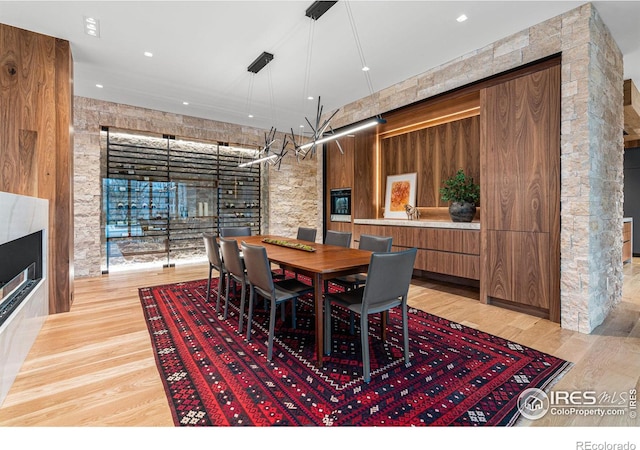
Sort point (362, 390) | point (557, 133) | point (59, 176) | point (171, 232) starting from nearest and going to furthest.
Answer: point (362, 390) < point (557, 133) < point (59, 176) < point (171, 232)

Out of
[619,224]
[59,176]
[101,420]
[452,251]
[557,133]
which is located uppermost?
[557,133]

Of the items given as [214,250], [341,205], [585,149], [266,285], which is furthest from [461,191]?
[214,250]

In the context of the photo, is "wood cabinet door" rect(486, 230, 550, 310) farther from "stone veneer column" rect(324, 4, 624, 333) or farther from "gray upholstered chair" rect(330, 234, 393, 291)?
"gray upholstered chair" rect(330, 234, 393, 291)

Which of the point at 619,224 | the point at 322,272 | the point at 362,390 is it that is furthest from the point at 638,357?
the point at 322,272

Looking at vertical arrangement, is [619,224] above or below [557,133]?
below

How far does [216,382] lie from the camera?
2.13 m

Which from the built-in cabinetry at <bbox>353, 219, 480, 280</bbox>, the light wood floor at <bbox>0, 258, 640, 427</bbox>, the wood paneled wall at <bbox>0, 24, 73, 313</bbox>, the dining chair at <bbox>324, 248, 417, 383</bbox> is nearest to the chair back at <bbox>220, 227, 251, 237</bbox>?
the light wood floor at <bbox>0, 258, 640, 427</bbox>

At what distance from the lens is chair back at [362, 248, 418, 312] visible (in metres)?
2.12

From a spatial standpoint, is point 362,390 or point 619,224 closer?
point 362,390

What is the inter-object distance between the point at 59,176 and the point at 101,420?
3026mm

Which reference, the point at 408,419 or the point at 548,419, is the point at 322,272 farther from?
the point at 548,419

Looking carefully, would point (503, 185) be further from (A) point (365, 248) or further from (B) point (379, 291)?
(B) point (379, 291)

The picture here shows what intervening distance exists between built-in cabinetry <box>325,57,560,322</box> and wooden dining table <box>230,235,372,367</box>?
1.84 metres

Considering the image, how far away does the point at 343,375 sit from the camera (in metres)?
2.21
